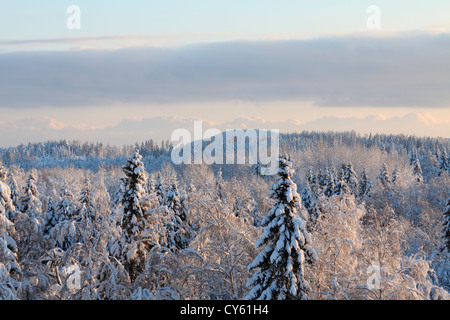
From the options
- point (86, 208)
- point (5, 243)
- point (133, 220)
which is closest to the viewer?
point (5, 243)

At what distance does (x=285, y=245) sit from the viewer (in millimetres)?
16484

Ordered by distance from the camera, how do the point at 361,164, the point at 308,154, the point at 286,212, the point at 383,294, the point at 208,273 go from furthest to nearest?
1. the point at 308,154
2. the point at 361,164
3. the point at 208,273
4. the point at 383,294
5. the point at 286,212

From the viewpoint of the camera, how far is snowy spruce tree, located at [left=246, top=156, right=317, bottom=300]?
16.3 metres

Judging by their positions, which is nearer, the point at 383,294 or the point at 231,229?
the point at 383,294

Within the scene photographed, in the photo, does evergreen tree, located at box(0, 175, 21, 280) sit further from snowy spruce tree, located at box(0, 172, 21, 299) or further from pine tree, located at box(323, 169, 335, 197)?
pine tree, located at box(323, 169, 335, 197)

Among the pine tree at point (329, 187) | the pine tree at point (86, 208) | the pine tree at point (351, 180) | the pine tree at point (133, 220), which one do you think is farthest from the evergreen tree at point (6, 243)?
the pine tree at point (351, 180)

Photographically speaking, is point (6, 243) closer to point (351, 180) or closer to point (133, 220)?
point (133, 220)

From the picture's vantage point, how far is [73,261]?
2009cm

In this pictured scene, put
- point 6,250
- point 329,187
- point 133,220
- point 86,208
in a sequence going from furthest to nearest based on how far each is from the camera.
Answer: point 329,187 → point 86,208 → point 133,220 → point 6,250

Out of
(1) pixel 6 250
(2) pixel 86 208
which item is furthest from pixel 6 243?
(2) pixel 86 208

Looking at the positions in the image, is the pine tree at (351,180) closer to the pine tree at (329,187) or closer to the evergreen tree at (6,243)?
the pine tree at (329,187)
